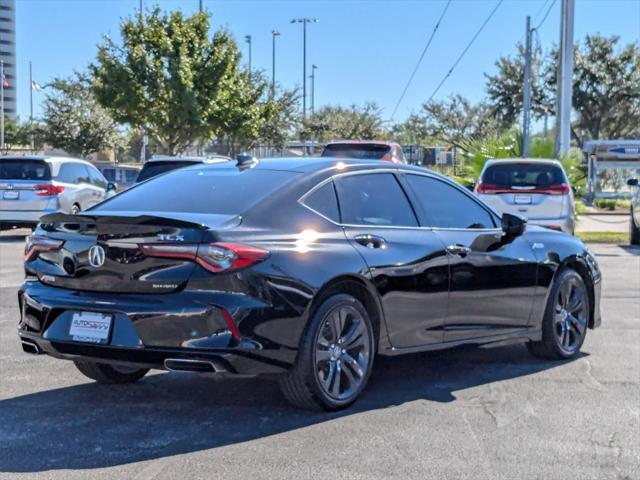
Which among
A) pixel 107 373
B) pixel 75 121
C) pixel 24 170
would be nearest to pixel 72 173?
pixel 24 170

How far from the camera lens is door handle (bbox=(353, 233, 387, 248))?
19.8ft

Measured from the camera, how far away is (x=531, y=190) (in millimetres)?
15969

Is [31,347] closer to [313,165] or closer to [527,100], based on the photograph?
[313,165]

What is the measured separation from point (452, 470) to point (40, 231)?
9.44 ft

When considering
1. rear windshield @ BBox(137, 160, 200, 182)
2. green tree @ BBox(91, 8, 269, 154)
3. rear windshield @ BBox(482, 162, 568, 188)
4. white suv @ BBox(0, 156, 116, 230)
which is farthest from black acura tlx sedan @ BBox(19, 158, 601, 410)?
green tree @ BBox(91, 8, 269, 154)

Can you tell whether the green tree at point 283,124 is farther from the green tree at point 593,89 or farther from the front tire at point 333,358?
the front tire at point 333,358

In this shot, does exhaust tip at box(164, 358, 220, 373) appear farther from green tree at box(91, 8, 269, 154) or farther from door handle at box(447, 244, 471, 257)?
green tree at box(91, 8, 269, 154)

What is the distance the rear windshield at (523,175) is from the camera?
16078 millimetres

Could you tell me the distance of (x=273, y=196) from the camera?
5.85 meters

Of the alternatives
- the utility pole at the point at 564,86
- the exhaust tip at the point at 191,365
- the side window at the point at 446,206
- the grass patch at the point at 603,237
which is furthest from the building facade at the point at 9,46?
the exhaust tip at the point at 191,365

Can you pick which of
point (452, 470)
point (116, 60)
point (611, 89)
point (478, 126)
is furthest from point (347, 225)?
point (478, 126)

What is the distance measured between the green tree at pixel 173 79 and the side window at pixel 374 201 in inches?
1125

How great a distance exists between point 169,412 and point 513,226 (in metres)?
3.00

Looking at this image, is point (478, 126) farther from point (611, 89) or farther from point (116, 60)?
point (116, 60)
